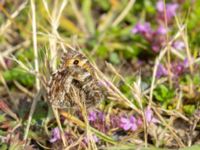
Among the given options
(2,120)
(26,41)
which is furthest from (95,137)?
(26,41)

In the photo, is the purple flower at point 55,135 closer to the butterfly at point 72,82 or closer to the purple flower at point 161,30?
the butterfly at point 72,82

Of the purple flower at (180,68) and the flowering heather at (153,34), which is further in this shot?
the flowering heather at (153,34)

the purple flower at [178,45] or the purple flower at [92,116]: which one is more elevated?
the purple flower at [178,45]

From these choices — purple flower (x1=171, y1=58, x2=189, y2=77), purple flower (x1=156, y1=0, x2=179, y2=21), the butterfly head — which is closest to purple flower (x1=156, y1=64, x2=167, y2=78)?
purple flower (x1=171, y1=58, x2=189, y2=77)

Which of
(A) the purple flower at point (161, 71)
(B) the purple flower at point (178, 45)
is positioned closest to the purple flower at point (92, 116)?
(A) the purple flower at point (161, 71)

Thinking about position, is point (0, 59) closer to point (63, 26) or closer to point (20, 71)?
Answer: point (20, 71)

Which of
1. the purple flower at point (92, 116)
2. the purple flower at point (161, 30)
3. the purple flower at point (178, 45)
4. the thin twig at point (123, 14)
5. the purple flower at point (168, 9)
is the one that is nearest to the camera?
the purple flower at point (92, 116)

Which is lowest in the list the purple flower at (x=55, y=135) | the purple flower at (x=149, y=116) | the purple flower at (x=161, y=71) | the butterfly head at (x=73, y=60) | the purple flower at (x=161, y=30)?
the purple flower at (x=55, y=135)
